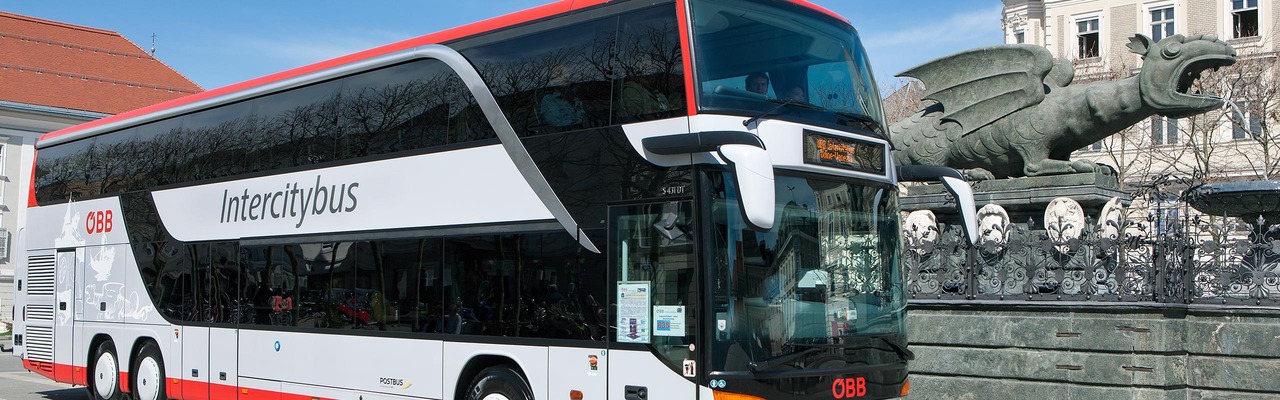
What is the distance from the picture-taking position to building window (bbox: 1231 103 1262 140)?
29.7 m

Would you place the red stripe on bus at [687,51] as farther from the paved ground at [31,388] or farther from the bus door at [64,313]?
the paved ground at [31,388]

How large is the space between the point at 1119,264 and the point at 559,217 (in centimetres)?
566

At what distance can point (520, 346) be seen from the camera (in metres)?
9.21

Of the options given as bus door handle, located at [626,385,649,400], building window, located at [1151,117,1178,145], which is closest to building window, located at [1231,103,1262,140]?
building window, located at [1151,117,1178,145]

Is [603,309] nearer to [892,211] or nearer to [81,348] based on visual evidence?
[892,211]

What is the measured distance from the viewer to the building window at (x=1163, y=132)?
35.4 m

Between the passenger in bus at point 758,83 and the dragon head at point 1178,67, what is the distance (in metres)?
7.58

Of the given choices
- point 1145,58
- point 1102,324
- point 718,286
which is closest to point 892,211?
point 718,286

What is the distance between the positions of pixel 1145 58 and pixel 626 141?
8.54 metres

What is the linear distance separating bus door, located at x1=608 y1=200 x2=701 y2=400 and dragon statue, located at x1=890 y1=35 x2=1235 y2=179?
8.47 metres

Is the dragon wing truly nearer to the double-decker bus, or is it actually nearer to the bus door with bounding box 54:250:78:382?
the double-decker bus

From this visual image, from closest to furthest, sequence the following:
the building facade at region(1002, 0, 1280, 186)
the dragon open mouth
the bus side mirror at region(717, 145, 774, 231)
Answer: the bus side mirror at region(717, 145, 774, 231), the dragon open mouth, the building facade at region(1002, 0, 1280, 186)

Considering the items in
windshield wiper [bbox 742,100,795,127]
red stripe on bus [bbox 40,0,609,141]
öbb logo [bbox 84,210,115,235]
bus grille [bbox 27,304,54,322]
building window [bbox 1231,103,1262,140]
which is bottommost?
bus grille [bbox 27,304,54,322]

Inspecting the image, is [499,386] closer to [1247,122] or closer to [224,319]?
[224,319]
